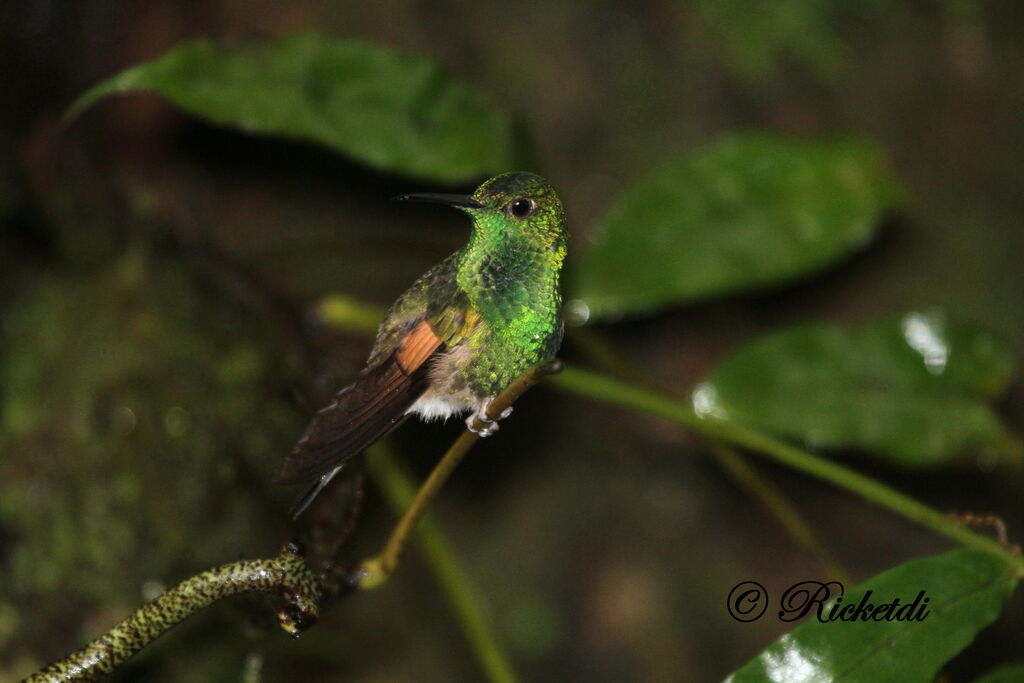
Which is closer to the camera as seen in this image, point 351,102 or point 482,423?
point 482,423

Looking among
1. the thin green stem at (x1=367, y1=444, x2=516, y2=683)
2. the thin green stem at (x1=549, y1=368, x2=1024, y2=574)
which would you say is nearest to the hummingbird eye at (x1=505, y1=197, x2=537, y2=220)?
the thin green stem at (x1=549, y1=368, x2=1024, y2=574)

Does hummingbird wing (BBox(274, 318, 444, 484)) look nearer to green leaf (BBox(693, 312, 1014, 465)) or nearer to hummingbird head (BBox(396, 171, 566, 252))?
hummingbird head (BBox(396, 171, 566, 252))

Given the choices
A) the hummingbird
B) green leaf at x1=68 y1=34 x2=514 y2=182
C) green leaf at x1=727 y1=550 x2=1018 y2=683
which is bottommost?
green leaf at x1=727 y1=550 x2=1018 y2=683

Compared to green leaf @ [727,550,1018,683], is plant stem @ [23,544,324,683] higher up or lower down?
higher up

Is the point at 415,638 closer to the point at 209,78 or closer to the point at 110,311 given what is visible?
the point at 110,311

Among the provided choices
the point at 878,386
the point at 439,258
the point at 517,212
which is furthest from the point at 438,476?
the point at 878,386

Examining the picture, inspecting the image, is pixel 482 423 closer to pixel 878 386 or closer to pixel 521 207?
pixel 521 207

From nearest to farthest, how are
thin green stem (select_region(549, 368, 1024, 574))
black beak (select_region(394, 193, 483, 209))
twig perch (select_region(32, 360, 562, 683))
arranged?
black beak (select_region(394, 193, 483, 209))
twig perch (select_region(32, 360, 562, 683))
thin green stem (select_region(549, 368, 1024, 574))
